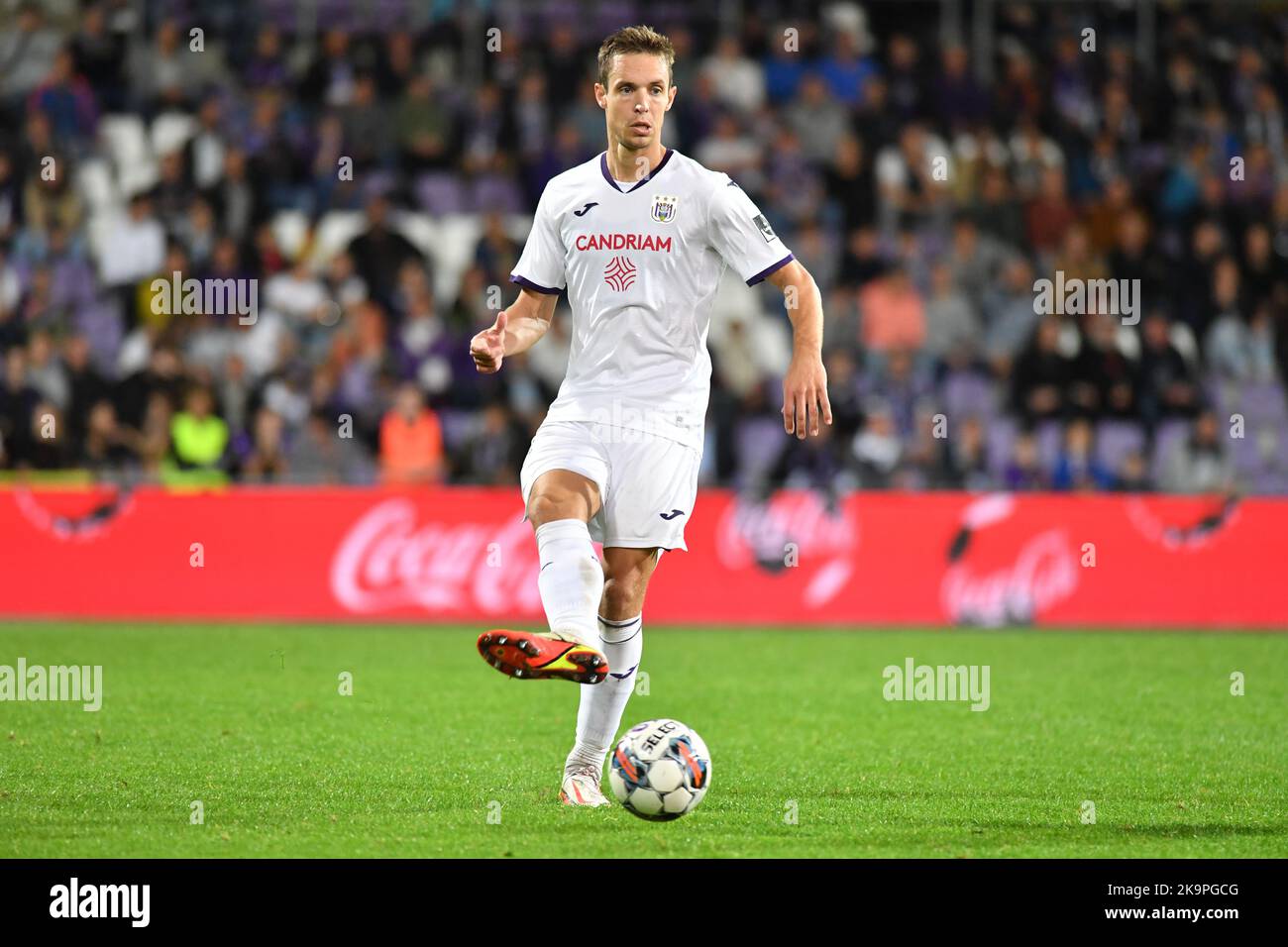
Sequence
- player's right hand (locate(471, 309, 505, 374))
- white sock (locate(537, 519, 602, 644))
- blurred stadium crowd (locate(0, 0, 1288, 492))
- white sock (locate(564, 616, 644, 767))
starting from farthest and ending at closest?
blurred stadium crowd (locate(0, 0, 1288, 492)) → white sock (locate(564, 616, 644, 767)) → player's right hand (locate(471, 309, 505, 374)) → white sock (locate(537, 519, 602, 644))

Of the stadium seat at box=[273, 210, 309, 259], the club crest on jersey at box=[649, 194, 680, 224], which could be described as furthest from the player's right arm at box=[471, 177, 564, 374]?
the stadium seat at box=[273, 210, 309, 259]

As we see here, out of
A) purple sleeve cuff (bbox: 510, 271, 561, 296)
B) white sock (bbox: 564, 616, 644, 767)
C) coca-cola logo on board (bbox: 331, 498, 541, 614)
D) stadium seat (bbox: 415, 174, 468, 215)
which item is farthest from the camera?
stadium seat (bbox: 415, 174, 468, 215)

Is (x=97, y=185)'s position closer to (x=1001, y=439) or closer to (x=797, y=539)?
(x=797, y=539)

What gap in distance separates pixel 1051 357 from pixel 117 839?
1236 centimetres

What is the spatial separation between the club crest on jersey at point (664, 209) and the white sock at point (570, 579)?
121cm

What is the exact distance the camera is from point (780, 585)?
49.9ft

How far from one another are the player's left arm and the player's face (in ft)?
2.30

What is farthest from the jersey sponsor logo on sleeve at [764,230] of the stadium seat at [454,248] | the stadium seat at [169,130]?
the stadium seat at [169,130]

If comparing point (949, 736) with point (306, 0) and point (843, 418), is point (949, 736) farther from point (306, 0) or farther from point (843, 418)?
point (306, 0)

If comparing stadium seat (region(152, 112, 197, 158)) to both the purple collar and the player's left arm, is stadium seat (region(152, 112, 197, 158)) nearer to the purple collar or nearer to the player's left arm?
the purple collar

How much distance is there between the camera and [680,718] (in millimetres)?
9680

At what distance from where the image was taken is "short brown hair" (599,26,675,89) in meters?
6.55

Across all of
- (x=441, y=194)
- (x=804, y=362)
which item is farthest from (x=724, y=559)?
(x=804, y=362)

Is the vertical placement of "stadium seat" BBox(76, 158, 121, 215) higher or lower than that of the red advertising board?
higher
